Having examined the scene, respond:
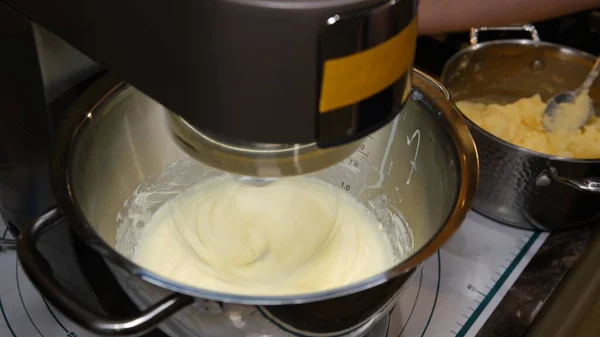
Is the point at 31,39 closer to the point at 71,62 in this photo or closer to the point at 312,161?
the point at 71,62

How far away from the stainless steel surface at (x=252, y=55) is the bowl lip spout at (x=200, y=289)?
0.11m

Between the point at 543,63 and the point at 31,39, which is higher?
the point at 31,39

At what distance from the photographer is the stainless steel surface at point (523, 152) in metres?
0.70

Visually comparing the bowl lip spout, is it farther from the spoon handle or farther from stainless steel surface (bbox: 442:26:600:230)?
the spoon handle

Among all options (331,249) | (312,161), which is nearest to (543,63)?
(331,249)

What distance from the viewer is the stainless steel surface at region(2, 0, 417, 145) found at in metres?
0.32

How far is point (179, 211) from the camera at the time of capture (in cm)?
71

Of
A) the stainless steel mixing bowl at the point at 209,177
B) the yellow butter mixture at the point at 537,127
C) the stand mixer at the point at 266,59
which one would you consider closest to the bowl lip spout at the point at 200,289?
the stainless steel mixing bowl at the point at 209,177

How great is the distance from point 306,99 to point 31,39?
0.27m

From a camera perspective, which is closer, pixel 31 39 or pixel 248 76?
pixel 248 76

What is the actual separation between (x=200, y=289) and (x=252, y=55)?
160 mm

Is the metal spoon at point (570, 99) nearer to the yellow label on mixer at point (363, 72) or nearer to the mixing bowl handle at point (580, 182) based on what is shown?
the mixing bowl handle at point (580, 182)

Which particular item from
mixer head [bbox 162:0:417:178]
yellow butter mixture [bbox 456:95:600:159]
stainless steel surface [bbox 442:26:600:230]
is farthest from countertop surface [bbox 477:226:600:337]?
mixer head [bbox 162:0:417:178]

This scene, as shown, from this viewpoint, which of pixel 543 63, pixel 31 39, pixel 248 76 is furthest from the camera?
pixel 543 63
